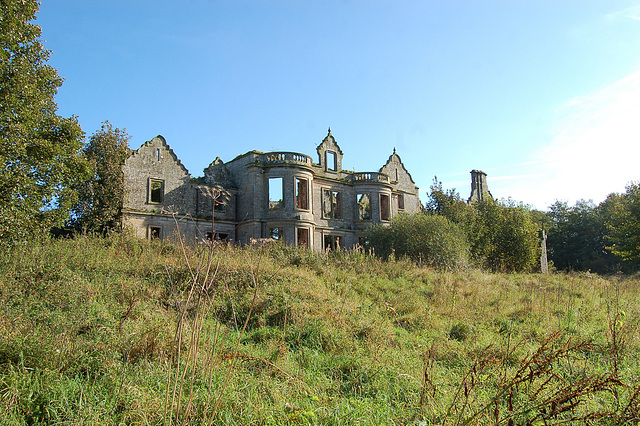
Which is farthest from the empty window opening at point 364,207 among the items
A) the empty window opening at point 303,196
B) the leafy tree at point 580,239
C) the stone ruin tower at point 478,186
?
the leafy tree at point 580,239

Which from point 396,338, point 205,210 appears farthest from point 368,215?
point 396,338

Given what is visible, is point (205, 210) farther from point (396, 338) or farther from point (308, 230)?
point (396, 338)

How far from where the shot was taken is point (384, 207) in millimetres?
29891

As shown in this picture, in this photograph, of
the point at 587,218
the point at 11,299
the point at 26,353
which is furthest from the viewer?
the point at 587,218

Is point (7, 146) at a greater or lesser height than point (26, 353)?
greater

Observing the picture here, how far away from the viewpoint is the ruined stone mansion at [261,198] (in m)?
22.5

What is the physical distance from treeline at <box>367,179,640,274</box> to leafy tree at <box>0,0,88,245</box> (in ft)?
40.9

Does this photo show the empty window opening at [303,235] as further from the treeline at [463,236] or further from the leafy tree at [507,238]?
the leafy tree at [507,238]

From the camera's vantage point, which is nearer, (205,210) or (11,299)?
(11,299)

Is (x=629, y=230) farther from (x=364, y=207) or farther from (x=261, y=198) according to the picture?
(x=261, y=198)

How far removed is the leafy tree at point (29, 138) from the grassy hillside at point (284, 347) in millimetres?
1448

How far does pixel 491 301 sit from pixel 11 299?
10.9 m

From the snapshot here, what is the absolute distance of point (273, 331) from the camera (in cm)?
753

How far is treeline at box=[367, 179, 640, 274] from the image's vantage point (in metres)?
21.8
